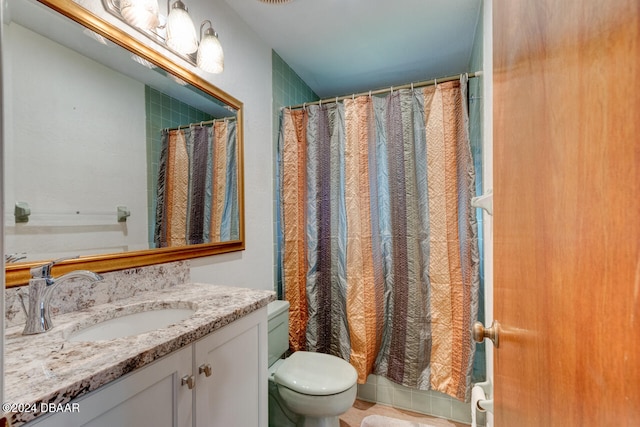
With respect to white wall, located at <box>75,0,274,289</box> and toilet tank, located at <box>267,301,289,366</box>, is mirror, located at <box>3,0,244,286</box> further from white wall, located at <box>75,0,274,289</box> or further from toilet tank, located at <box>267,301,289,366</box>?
toilet tank, located at <box>267,301,289,366</box>

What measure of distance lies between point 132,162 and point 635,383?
1.39m

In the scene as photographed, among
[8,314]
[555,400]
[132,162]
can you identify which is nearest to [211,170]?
[132,162]

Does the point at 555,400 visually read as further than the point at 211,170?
No

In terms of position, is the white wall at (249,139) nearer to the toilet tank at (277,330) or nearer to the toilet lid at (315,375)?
the toilet tank at (277,330)

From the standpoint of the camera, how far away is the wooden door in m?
0.26

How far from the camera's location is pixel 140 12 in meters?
1.06

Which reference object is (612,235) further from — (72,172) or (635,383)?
(72,172)

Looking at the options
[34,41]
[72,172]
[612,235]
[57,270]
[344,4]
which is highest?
[344,4]

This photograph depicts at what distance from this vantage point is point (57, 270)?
2.84 ft

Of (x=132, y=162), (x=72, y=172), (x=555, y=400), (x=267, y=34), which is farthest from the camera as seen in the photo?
(x=267, y=34)

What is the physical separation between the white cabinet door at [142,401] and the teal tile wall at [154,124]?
0.62 metres

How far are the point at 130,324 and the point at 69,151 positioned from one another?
2.01 ft

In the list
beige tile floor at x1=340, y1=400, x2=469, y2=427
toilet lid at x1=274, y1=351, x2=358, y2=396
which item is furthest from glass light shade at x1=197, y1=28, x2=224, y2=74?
beige tile floor at x1=340, y1=400, x2=469, y2=427

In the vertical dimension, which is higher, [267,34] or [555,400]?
[267,34]
